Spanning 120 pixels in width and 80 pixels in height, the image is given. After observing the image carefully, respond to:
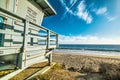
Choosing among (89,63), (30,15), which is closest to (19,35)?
(30,15)

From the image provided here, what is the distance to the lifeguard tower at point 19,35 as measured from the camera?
2898 mm

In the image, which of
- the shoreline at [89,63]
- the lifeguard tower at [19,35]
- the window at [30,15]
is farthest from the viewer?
the shoreline at [89,63]

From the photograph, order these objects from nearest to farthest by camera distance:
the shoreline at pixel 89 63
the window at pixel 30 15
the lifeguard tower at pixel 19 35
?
the lifeguard tower at pixel 19 35 < the window at pixel 30 15 < the shoreline at pixel 89 63

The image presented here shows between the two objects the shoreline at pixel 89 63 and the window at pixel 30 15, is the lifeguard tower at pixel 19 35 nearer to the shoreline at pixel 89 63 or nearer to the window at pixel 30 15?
the window at pixel 30 15

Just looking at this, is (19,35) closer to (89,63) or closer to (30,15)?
(30,15)

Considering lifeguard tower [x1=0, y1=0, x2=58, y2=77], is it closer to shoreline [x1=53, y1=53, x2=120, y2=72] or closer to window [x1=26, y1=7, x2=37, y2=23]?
window [x1=26, y1=7, x2=37, y2=23]

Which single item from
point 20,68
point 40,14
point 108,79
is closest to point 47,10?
point 40,14

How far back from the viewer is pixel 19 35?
3104mm

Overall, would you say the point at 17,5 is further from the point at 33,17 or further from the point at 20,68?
the point at 20,68

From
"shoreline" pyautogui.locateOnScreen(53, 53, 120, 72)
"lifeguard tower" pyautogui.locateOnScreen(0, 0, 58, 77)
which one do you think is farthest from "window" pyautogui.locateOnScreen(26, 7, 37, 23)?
"shoreline" pyautogui.locateOnScreen(53, 53, 120, 72)

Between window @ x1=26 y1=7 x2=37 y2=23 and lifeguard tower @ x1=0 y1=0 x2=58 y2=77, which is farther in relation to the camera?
window @ x1=26 y1=7 x2=37 y2=23

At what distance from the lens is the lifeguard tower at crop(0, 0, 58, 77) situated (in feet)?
9.51

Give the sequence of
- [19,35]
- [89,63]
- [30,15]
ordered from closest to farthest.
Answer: [19,35]
[30,15]
[89,63]

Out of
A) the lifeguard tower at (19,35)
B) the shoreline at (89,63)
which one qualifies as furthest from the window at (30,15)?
the shoreline at (89,63)
